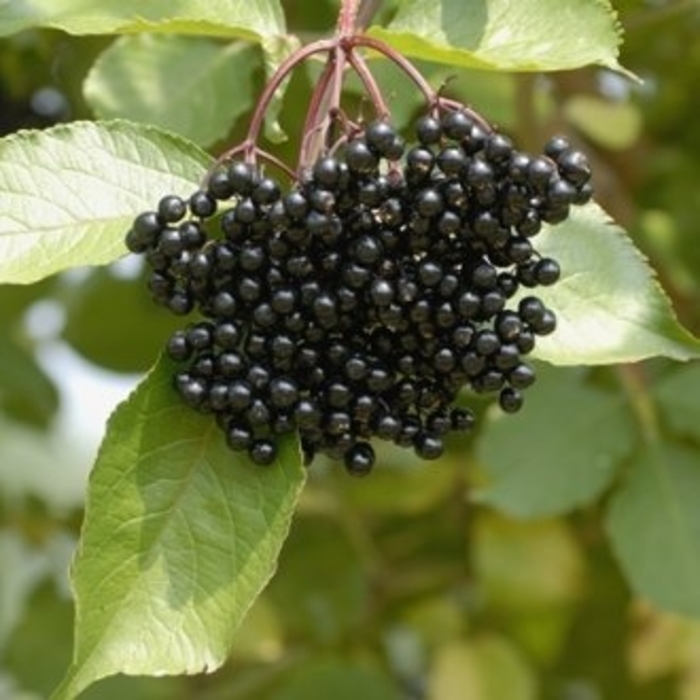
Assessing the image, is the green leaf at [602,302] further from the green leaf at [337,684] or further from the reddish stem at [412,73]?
the green leaf at [337,684]

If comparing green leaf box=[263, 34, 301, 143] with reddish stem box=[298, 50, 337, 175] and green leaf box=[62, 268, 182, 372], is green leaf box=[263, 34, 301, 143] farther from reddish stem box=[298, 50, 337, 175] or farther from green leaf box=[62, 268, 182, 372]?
green leaf box=[62, 268, 182, 372]

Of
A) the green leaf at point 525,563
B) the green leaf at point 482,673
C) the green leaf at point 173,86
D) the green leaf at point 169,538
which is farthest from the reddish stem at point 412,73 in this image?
the green leaf at point 482,673

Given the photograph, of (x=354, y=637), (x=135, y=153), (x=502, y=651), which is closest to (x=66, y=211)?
(x=135, y=153)

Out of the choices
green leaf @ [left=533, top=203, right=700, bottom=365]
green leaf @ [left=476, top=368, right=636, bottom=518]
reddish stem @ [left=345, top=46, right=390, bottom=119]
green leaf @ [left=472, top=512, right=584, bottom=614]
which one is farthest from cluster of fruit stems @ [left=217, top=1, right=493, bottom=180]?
green leaf @ [left=472, top=512, right=584, bottom=614]

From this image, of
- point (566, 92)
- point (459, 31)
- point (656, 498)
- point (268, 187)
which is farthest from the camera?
point (566, 92)

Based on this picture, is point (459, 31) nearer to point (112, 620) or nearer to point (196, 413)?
point (196, 413)

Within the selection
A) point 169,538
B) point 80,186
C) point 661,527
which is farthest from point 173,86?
point 661,527
